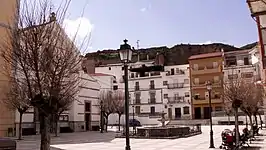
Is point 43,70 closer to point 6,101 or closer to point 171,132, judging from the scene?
point 6,101

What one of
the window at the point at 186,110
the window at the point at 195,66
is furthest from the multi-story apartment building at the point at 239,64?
the window at the point at 186,110

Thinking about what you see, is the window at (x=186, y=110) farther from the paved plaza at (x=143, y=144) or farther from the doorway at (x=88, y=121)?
the paved plaza at (x=143, y=144)

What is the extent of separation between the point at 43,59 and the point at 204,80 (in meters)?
55.7

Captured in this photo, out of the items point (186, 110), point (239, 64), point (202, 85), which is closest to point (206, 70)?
point (202, 85)

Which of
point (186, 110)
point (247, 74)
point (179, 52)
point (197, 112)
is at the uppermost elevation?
point (179, 52)

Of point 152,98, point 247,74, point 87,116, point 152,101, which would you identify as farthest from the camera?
point 152,98

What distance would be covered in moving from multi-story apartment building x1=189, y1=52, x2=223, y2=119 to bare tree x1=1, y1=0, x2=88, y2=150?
53439 mm

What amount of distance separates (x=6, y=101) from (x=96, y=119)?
72.7 ft

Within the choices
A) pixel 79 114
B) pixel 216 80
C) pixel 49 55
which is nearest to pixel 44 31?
pixel 49 55

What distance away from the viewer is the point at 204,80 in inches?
2393

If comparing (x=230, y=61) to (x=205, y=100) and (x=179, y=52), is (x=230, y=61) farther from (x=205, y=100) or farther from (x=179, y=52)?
(x=179, y=52)

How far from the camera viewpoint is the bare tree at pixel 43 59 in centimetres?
734

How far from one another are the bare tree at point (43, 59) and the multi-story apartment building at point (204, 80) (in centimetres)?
5344

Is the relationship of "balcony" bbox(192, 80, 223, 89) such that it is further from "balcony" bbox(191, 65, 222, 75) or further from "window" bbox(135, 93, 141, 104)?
Answer: "window" bbox(135, 93, 141, 104)
